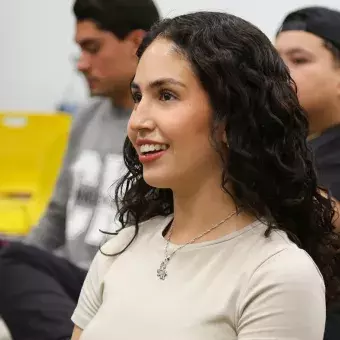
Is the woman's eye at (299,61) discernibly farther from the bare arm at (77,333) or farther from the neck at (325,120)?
the bare arm at (77,333)

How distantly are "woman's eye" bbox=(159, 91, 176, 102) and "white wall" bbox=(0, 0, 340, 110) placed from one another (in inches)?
99.6

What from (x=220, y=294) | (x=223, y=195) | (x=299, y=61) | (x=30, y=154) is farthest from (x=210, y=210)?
(x=30, y=154)

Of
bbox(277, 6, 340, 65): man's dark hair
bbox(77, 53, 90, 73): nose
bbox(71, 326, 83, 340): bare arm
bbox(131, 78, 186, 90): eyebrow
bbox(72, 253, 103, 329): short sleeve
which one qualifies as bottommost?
bbox(77, 53, 90, 73): nose

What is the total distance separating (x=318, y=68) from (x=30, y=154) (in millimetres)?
1567

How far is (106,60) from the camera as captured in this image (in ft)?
6.62

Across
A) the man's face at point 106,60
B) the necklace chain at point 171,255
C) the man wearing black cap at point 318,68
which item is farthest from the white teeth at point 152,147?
the man's face at point 106,60

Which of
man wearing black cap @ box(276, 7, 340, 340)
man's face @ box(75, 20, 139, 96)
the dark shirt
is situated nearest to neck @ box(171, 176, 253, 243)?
the dark shirt

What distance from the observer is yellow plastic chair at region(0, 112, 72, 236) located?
2811mm

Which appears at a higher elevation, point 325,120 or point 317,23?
point 317,23

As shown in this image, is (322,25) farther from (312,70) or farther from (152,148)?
(152,148)

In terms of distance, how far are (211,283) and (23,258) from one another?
0.92 metres

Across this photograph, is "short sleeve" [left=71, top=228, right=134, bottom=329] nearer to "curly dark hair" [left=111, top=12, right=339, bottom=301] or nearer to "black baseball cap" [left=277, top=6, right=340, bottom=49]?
"curly dark hair" [left=111, top=12, right=339, bottom=301]

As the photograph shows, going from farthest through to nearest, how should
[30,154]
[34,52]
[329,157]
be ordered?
[34,52]
[30,154]
[329,157]

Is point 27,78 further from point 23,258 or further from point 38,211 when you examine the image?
point 23,258
